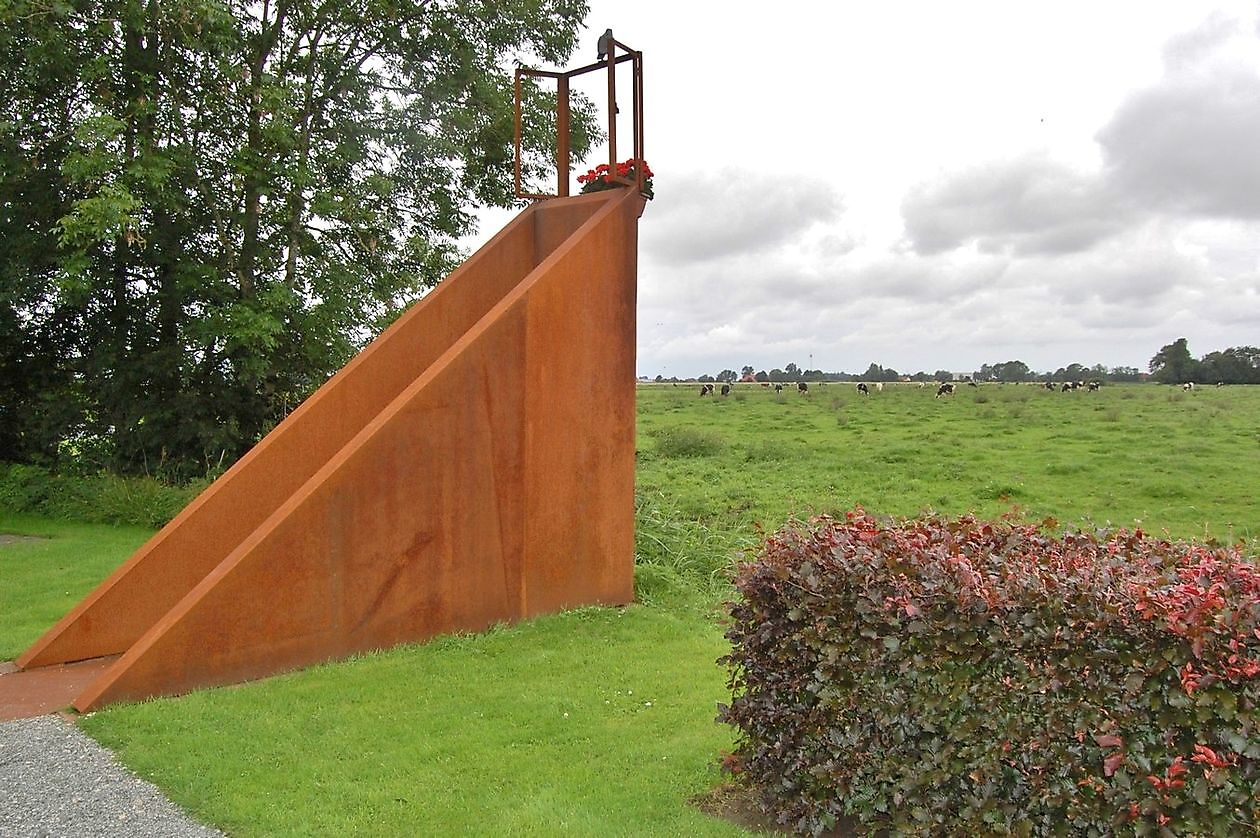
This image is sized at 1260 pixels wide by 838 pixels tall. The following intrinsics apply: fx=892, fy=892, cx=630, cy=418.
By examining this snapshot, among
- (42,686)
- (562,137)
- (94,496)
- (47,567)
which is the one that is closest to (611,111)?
(562,137)

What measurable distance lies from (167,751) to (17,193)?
11.3 meters

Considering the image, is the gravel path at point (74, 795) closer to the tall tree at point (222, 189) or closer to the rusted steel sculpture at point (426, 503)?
the rusted steel sculpture at point (426, 503)

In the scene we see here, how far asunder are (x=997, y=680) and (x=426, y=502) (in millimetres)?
3884

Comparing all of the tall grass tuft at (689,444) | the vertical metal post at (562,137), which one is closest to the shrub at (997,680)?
the vertical metal post at (562,137)

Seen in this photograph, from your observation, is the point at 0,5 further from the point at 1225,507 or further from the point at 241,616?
the point at 1225,507

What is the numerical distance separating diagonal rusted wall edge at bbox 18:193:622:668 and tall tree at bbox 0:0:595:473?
15.3 ft

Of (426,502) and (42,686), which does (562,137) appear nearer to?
(426,502)

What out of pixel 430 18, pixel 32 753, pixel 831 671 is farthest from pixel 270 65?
pixel 831 671

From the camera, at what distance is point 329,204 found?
38.6ft

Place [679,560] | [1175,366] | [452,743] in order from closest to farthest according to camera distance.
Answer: [452,743]
[679,560]
[1175,366]

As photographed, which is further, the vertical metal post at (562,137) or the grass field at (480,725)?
the vertical metal post at (562,137)

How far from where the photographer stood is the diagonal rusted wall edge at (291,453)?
20.1 ft

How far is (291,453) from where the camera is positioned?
22.7 feet

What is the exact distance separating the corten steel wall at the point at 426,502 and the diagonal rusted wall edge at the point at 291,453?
1 cm
